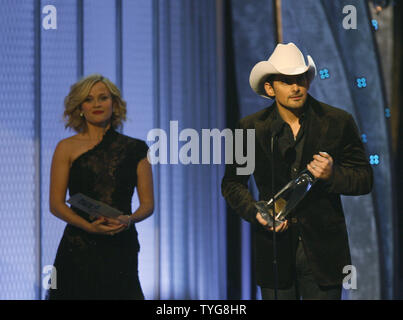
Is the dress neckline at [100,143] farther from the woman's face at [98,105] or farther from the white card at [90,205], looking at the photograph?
the white card at [90,205]

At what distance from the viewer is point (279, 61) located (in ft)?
8.93

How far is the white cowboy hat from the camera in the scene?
267 cm

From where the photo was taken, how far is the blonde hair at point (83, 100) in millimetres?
3070

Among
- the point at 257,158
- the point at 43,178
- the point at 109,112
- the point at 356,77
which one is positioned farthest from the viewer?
the point at 356,77

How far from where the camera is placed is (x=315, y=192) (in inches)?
103

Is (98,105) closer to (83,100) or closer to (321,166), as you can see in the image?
(83,100)

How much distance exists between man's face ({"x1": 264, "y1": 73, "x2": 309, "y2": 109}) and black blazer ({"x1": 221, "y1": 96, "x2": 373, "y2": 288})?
55 mm

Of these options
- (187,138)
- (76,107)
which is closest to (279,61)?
(187,138)

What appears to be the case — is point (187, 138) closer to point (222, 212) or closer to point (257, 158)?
point (222, 212)

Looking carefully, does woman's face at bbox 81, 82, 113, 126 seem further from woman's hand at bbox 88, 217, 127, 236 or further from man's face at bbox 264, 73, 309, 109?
man's face at bbox 264, 73, 309, 109

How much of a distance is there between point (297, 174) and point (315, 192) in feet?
0.44

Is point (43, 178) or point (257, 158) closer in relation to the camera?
point (257, 158)

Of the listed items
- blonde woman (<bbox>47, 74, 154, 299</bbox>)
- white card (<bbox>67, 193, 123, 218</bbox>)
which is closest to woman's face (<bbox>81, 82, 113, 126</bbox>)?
blonde woman (<bbox>47, 74, 154, 299</bbox>)

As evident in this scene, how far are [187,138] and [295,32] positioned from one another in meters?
0.90
